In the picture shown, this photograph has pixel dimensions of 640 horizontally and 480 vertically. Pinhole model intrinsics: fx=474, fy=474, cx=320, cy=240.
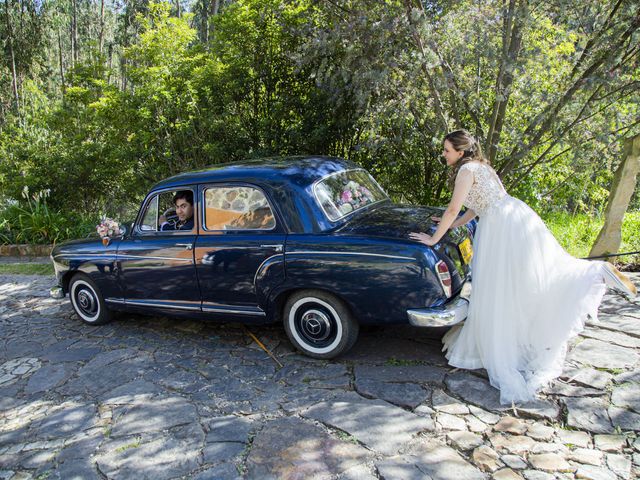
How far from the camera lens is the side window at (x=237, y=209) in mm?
4309

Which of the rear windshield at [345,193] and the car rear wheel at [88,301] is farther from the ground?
the rear windshield at [345,193]

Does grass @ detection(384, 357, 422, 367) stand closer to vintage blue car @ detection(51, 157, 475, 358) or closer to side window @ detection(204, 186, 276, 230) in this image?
vintage blue car @ detection(51, 157, 475, 358)

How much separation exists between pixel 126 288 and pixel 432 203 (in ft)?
17.5

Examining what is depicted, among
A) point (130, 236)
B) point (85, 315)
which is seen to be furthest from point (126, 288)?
point (85, 315)

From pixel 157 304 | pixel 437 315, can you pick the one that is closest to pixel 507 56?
pixel 437 315

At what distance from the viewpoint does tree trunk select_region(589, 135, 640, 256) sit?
588 centimetres

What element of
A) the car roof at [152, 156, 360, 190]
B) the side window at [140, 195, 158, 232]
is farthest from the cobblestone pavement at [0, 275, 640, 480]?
the car roof at [152, 156, 360, 190]

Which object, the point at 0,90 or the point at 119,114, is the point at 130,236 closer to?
the point at 119,114

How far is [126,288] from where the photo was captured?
16.6 ft

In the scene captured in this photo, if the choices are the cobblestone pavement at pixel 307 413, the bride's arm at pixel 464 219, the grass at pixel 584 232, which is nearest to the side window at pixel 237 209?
the cobblestone pavement at pixel 307 413

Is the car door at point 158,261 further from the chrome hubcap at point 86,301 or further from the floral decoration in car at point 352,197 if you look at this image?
the floral decoration in car at point 352,197

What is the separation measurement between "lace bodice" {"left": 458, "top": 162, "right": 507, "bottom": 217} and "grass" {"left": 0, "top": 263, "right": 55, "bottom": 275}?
24.1 ft

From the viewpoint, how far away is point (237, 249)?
4301mm

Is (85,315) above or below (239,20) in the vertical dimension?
below
